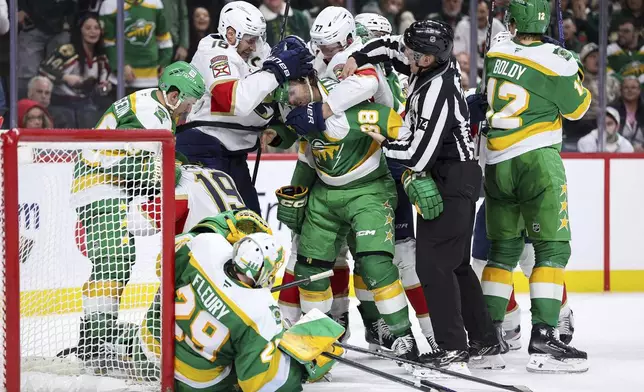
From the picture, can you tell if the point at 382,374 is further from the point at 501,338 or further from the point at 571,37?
the point at 571,37

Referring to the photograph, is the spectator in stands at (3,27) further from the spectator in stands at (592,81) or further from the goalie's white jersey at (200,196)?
the spectator in stands at (592,81)

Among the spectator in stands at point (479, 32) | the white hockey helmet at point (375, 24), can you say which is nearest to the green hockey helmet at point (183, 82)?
the white hockey helmet at point (375, 24)

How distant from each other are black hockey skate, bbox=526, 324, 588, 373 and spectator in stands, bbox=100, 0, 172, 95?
2.84 metres

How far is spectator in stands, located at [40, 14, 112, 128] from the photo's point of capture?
638 cm

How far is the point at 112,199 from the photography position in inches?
147

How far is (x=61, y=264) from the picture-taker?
363cm

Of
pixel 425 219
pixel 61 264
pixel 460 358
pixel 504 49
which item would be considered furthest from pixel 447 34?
pixel 61 264

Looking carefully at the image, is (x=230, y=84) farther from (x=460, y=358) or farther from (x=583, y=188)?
(x=583, y=188)

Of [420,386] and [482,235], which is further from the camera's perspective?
[482,235]

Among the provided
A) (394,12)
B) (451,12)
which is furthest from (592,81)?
(394,12)

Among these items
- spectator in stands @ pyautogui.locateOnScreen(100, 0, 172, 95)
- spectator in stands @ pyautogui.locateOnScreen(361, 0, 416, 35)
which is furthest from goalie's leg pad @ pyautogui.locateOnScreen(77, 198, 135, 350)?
spectator in stands @ pyautogui.locateOnScreen(361, 0, 416, 35)

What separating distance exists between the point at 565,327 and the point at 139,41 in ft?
9.41

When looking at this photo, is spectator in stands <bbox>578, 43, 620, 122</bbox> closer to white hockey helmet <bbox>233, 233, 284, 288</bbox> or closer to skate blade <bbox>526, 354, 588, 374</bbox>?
skate blade <bbox>526, 354, 588, 374</bbox>

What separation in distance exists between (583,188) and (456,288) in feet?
8.06
